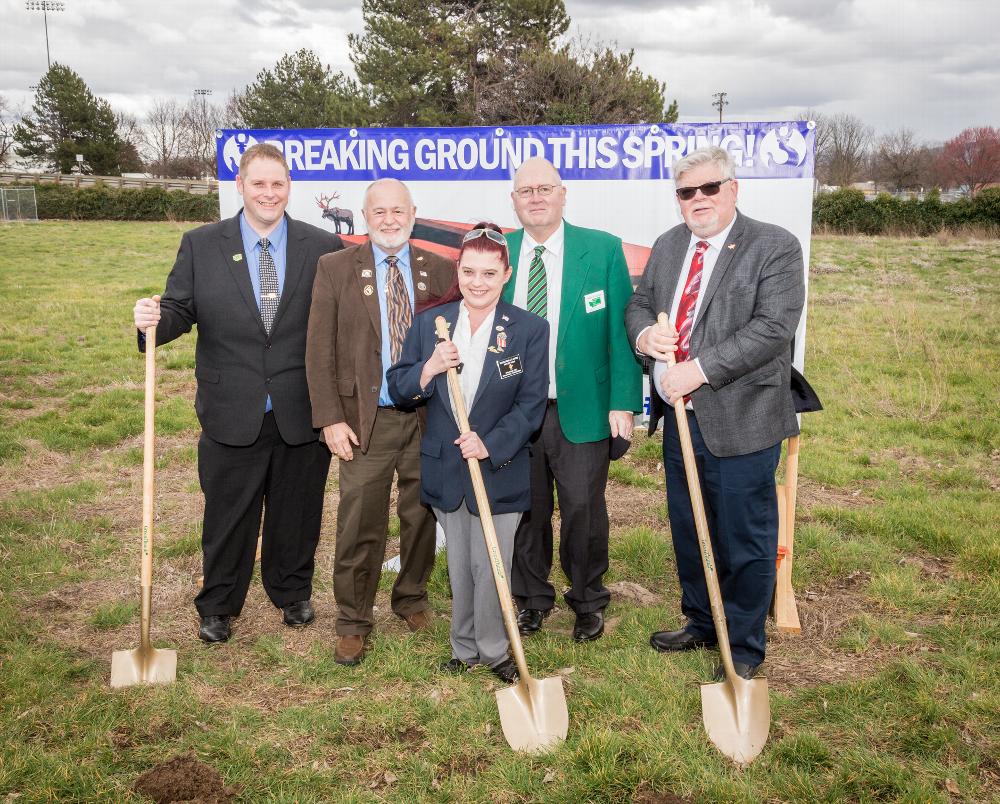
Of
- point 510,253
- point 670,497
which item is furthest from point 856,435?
point 510,253

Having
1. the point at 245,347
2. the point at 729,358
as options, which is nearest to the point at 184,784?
the point at 245,347

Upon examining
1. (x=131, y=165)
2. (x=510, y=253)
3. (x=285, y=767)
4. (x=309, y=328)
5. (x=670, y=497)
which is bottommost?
(x=285, y=767)

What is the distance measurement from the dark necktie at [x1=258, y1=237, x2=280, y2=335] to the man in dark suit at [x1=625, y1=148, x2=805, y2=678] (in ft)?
6.11

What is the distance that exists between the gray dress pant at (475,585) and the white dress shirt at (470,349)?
0.54m

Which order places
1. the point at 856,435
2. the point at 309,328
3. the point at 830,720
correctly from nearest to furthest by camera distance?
the point at 830,720, the point at 309,328, the point at 856,435

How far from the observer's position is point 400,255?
4.35m

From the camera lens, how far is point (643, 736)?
141 inches

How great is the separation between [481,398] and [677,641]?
1745mm

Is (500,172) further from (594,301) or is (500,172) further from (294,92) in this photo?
(294,92)

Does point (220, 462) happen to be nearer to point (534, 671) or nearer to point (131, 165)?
point (534, 671)

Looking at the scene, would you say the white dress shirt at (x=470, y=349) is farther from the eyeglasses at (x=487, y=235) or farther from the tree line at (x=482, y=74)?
the tree line at (x=482, y=74)

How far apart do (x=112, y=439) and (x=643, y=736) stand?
22.4 ft

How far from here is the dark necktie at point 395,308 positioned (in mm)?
4297

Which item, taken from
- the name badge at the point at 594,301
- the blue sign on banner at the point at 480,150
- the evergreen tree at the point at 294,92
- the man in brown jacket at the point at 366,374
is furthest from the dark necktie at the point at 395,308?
the evergreen tree at the point at 294,92
